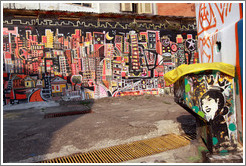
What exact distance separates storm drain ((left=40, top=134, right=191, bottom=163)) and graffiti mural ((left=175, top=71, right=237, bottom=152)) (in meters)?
0.66

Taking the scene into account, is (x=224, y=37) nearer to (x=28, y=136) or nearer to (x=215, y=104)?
(x=215, y=104)

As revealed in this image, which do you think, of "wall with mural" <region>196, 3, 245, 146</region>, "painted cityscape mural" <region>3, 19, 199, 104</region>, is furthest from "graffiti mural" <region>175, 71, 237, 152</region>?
"painted cityscape mural" <region>3, 19, 199, 104</region>

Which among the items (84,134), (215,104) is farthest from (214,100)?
(84,134)

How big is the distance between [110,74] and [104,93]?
884 millimetres

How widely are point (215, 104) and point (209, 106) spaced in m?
0.09

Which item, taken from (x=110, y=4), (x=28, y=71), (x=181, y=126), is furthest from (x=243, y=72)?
(x=110, y=4)

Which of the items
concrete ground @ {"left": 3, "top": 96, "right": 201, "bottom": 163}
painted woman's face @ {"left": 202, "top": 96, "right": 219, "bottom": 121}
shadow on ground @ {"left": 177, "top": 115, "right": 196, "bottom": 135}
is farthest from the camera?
shadow on ground @ {"left": 177, "top": 115, "right": 196, "bottom": 135}

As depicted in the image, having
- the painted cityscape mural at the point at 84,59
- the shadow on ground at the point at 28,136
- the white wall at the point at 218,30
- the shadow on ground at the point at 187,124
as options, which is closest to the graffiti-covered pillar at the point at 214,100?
the white wall at the point at 218,30

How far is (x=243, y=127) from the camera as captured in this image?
2.77m

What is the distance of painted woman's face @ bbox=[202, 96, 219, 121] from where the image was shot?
2.76m

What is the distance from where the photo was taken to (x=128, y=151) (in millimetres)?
3197

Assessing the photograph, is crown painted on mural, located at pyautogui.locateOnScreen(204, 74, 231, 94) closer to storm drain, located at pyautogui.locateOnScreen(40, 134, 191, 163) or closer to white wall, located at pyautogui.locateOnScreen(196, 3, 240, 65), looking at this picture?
white wall, located at pyautogui.locateOnScreen(196, 3, 240, 65)

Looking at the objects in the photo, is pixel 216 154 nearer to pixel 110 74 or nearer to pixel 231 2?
pixel 231 2

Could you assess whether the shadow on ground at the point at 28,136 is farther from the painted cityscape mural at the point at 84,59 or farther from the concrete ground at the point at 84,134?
the painted cityscape mural at the point at 84,59
